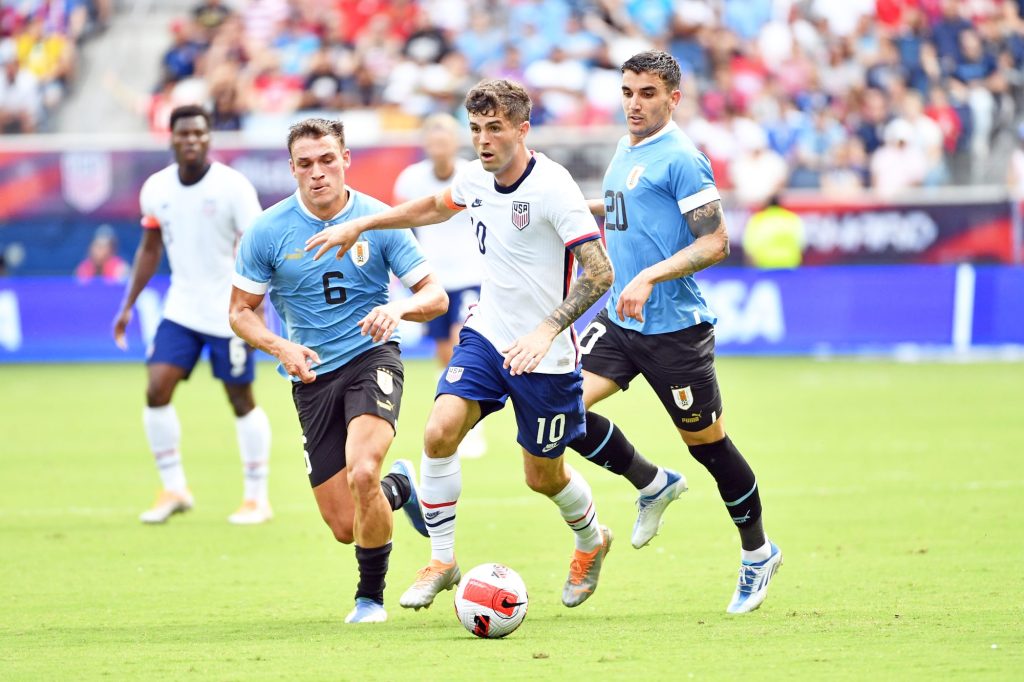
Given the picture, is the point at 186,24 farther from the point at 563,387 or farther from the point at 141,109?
the point at 563,387

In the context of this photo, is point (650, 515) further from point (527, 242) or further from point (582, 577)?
point (527, 242)

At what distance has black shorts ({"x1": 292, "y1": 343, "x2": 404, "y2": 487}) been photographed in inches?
293

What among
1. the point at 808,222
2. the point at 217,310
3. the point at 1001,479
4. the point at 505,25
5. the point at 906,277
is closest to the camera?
the point at 217,310

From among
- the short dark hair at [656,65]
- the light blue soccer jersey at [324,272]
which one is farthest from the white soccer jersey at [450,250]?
the short dark hair at [656,65]

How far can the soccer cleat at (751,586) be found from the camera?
7234 mm

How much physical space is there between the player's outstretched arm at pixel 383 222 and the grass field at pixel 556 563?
1.76 m

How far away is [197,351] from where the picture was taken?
10.3 m


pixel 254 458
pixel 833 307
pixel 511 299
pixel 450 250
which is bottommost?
A: pixel 833 307

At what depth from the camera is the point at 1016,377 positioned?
1764 cm

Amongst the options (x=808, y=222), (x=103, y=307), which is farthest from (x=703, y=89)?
(x=103, y=307)

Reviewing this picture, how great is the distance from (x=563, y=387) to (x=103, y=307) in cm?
1399

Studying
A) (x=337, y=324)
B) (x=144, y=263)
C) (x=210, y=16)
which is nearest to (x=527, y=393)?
(x=337, y=324)

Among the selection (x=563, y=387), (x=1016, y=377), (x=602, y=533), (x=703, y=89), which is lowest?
(x=1016, y=377)

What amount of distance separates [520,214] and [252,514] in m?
4.05
